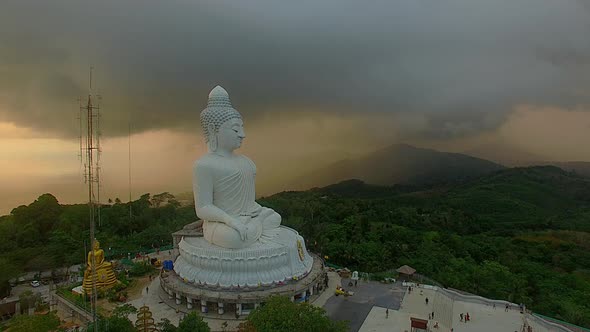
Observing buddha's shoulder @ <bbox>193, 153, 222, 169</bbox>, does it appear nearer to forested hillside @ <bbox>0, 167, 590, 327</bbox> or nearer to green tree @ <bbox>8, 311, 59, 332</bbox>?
green tree @ <bbox>8, 311, 59, 332</bbox>

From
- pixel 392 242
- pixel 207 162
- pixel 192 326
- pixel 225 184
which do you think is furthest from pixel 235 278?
pixel 392 242

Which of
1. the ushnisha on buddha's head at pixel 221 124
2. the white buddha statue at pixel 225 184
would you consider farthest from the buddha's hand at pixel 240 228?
the ushnisha on buddha's head at pixel 221 124

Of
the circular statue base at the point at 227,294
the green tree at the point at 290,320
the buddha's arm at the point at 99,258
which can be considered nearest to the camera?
the green tree at the point at 290,320

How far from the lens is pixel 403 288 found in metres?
24.1

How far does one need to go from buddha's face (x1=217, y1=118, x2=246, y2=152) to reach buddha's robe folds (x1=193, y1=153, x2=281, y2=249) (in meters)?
0.70

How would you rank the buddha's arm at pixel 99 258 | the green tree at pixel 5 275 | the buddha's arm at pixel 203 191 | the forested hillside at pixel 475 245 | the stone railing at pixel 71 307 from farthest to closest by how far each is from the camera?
1. the forested hillside at pixel 475 245
2. the green tree at pixel 5 275
3. the buddha's arm at pixel 99 258
4. the buddha's arm at pixel 203 191
5. the stone railing at pixel 71 307

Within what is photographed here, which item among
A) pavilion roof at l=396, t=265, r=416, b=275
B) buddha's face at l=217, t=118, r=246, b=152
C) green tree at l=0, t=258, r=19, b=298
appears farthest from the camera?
pavilion roof at l=396, t=265, r=416, b=275

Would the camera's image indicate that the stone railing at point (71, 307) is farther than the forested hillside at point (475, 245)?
No

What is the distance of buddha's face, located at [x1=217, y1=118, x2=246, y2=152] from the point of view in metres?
22.8

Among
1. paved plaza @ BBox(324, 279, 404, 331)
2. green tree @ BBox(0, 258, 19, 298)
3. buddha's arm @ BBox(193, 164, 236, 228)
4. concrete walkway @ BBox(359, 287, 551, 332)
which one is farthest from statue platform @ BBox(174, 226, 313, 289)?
green tree @ BBox(0, 258, 19, 298)

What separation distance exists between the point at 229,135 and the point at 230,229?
5.73 metres

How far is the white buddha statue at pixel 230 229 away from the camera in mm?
20195

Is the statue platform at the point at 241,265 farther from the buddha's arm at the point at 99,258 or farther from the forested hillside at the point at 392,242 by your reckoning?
the forested hillside at the point at 392,242

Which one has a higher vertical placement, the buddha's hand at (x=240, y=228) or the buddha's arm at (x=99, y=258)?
the buddha's hand at (x=240, y=228)
